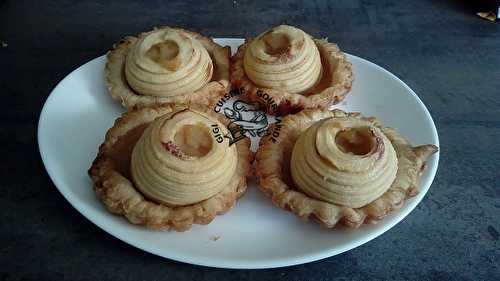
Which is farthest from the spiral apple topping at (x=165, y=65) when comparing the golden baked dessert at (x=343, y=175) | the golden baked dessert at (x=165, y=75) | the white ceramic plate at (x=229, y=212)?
the golden baked dessert at (x=343, y=175)

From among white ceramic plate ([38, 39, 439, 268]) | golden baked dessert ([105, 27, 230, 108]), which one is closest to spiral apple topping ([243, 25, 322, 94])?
golden baked dessert ([105, 27, 230, 108])

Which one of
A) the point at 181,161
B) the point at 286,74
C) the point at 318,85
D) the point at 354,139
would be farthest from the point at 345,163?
the point at 318,85

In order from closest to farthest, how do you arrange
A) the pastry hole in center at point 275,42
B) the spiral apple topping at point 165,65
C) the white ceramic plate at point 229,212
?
1. the white ceramic plate at point 229,212
2. the spiral apple topping at point 165,65
3. the pastry hole in center at point 275,42

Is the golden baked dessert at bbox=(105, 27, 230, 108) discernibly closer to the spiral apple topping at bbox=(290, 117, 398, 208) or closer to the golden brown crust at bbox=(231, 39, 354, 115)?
the golden brown crust at bbox=(231, 39, 354, 115)

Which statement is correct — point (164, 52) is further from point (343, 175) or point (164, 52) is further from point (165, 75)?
point (343, 175)

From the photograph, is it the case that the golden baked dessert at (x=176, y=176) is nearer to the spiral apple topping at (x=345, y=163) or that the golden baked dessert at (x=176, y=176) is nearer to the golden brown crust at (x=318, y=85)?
the spiral apple topping at (x=345, y=163)

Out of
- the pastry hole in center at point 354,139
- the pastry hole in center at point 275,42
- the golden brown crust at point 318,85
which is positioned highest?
the pastry hole in center at point 275,42

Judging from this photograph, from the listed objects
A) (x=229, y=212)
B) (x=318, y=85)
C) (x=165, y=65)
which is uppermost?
(x=165, y=65)
